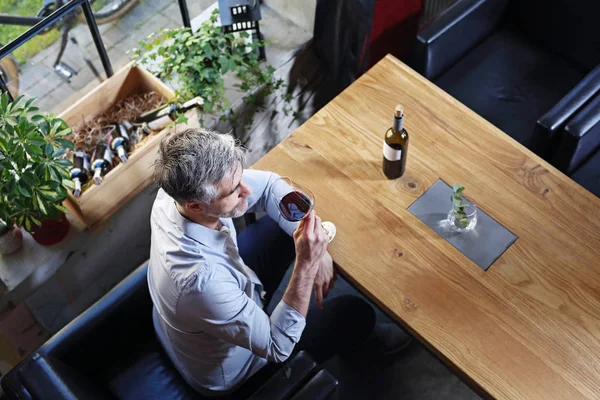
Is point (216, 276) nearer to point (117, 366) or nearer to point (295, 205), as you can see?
point (295, 205)

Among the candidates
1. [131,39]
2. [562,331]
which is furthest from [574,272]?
[131,39]

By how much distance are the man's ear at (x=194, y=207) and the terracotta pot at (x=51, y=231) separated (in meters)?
1.04

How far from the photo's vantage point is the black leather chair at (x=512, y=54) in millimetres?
2629

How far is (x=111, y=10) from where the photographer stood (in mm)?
2922

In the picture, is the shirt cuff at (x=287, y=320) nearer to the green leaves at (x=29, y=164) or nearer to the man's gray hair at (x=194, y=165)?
the man's gray hair at (x=194, y=165)

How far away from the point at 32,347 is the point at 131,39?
55.1 inches

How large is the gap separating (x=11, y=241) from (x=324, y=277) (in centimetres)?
135

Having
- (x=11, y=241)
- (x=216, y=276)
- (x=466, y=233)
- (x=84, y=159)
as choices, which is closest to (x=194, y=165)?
(x=216, y=276)

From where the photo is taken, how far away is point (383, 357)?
264cm

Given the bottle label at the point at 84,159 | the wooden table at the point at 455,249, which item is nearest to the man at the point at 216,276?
the wooden table at the point at 455,249

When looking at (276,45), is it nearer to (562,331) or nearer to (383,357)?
(383,357)

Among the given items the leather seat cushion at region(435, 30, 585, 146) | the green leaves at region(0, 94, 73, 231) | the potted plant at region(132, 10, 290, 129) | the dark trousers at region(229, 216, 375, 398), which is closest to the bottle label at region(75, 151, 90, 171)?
the green leaves at region(0, 94, 73, 231)

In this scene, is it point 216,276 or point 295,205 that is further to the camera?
point 295,205

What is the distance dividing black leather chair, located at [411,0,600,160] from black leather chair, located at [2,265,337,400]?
53.8 inches
